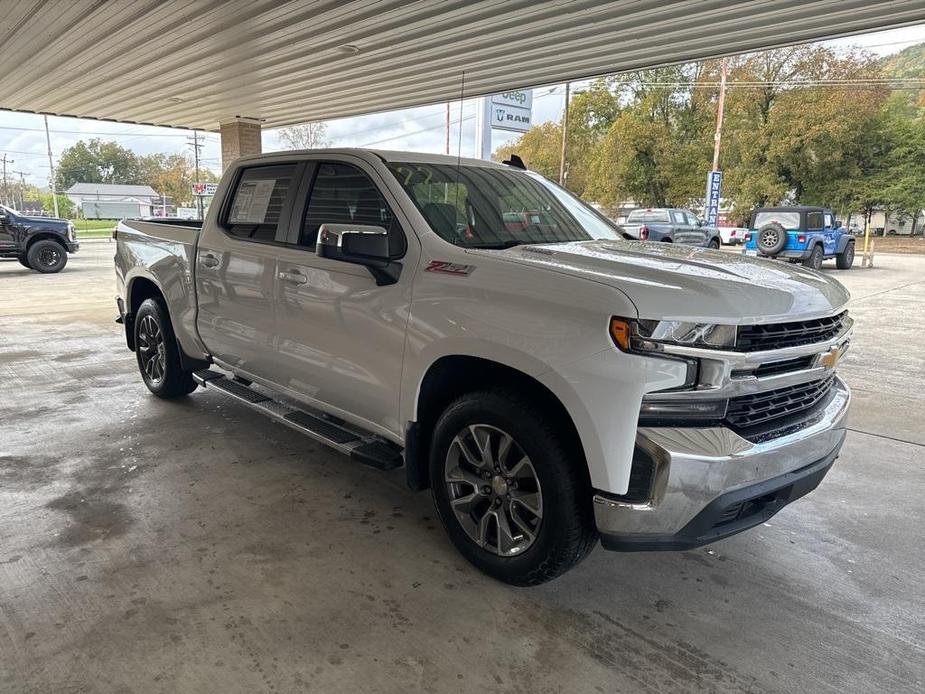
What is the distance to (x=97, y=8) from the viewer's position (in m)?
7.84

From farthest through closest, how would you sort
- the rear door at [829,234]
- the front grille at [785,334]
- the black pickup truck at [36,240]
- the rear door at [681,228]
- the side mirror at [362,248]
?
the rear door at [681,228] < the rear door at [829,234] < the black pickup truck at [36,240] < the side mirror at [362,248] < the front grille at [785,334]

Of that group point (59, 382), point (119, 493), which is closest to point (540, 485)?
point (119, 493)

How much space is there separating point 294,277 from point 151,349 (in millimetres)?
2456

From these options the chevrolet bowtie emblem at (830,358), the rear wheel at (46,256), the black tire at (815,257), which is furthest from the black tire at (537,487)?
the black tire at (815,257)

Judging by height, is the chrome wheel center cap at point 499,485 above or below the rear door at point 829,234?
below

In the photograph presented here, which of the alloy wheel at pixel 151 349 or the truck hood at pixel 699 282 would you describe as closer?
the truck hood at pixel 699 282

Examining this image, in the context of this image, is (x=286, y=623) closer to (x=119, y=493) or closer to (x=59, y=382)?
(x=119, y=493)

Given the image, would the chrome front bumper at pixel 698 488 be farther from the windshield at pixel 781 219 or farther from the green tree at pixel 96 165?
the green tree at pixel 96 165

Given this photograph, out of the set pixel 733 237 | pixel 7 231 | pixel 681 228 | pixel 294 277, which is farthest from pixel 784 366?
pixel 733 237

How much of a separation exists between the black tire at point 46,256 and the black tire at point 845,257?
2161 centimetres

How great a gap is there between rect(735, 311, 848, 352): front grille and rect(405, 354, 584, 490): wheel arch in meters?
0.71

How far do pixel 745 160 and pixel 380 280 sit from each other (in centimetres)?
3954

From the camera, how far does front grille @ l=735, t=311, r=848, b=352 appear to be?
2.33 metres

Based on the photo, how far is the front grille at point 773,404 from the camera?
93.4 inches
